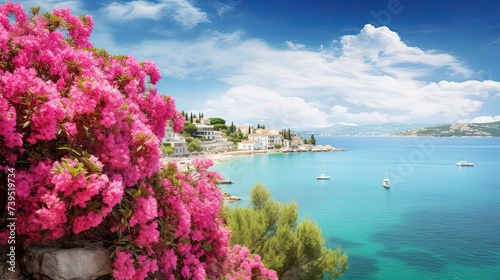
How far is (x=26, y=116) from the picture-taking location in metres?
2.90

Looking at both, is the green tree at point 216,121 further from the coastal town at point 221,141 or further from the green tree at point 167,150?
the green tree at point 167,150

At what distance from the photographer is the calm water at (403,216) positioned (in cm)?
2426

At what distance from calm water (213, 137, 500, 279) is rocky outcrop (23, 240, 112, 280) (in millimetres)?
21669

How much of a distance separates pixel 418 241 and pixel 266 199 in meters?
21.5

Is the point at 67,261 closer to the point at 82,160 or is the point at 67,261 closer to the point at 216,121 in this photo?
the point at 82,160

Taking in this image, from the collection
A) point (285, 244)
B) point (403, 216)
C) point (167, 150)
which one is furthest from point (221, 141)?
point (167, 150)

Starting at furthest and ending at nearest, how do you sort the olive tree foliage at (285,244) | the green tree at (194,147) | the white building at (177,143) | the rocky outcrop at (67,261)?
the green tree at (194,147), the white building at (177,143), the olive tree foliage at (285,244), the rocky outcrop at (67,261)

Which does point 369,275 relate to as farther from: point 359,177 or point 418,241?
point 359,177

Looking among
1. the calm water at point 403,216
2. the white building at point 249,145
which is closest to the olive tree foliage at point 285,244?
the calm water at point 403,216

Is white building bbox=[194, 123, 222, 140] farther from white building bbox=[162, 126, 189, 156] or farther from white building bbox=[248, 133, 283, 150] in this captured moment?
white building bbox=[162, 126, 189, 156]

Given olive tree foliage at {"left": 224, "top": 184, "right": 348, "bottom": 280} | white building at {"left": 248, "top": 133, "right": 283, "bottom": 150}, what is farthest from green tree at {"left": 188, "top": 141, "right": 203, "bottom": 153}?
olive tree foliage at {"left": 224, "top": 184, "right": 348, "bottom": 280}

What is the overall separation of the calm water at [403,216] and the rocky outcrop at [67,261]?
21.7m

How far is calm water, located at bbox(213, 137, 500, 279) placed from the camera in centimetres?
2426

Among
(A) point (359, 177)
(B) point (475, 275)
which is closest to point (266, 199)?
(B) point (475, 275)
